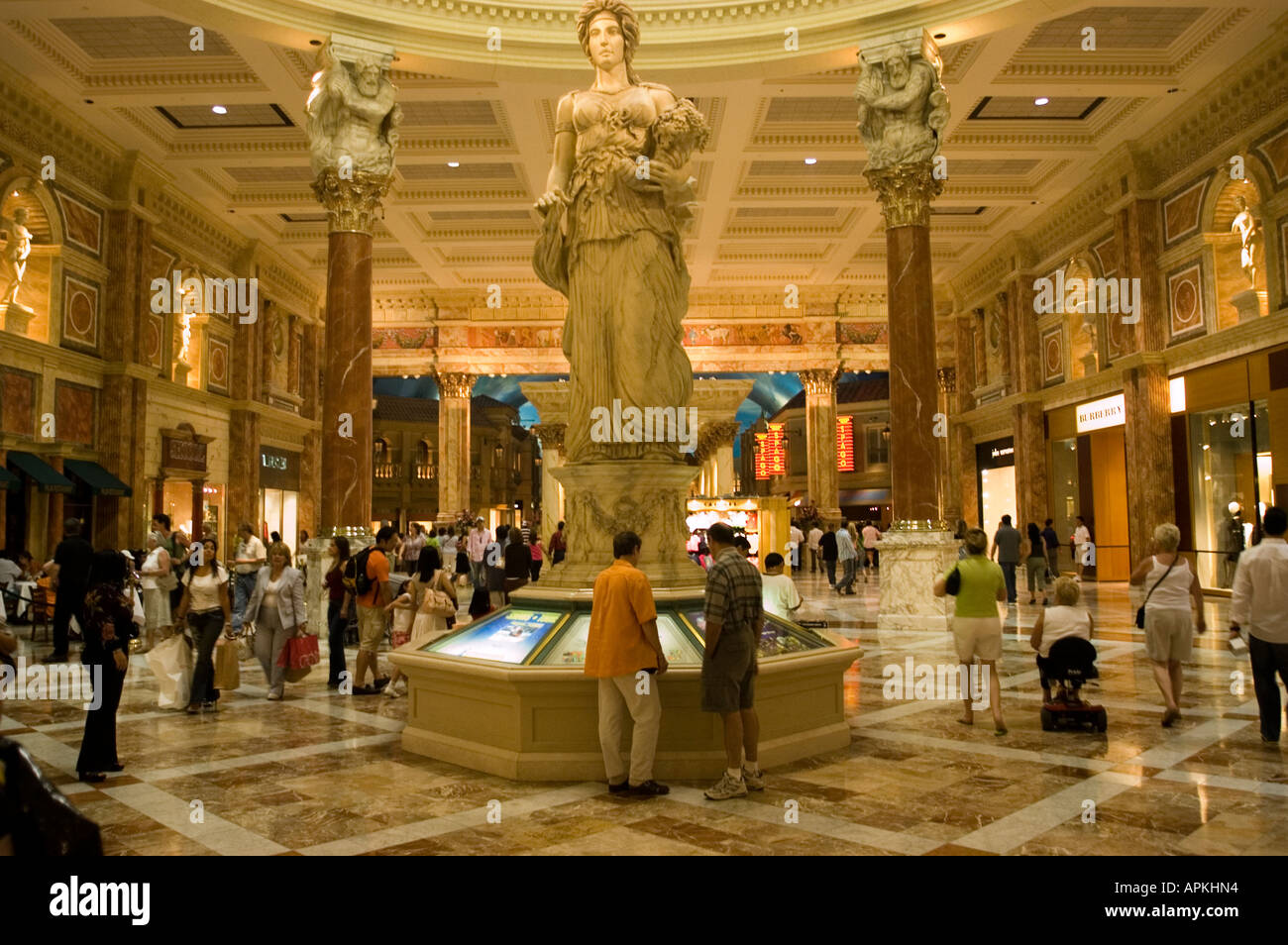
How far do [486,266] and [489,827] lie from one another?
67.9 feet

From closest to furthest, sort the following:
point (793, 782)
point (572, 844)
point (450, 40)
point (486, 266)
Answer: point (572, 844) < point (793, 782) < point (450, 40) < point (486, 266)

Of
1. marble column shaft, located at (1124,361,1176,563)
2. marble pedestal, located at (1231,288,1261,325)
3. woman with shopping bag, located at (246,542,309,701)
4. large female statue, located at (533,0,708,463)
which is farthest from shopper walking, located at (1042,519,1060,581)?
woman with shopping bag, located at (246,542,309,701)

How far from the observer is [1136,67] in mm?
13438

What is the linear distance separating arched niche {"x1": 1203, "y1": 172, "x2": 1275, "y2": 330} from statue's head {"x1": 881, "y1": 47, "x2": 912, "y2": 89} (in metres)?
5.59

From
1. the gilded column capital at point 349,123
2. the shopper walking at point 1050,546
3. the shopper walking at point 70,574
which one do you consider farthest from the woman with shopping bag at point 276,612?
the shopper walking at point 1050,546

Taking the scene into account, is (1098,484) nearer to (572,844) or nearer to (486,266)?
(486,266)

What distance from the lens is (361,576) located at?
7445 millimetres

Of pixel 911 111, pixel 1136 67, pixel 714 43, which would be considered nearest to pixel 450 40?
pixel 714 43

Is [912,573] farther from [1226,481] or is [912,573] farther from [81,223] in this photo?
[81,223]

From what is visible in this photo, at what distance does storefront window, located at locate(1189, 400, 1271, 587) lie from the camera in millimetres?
12922

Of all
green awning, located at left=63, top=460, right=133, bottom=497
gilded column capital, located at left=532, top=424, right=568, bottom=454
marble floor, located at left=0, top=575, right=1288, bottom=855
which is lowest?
marble floor, located at left=0, top=575, right=1288, bottom=855

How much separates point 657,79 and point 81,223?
9.65 meters

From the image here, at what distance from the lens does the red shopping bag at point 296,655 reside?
279 inches

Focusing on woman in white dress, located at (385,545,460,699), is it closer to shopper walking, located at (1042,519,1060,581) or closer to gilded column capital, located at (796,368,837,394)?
shopper walking, located at (1042,519,1060,581)
